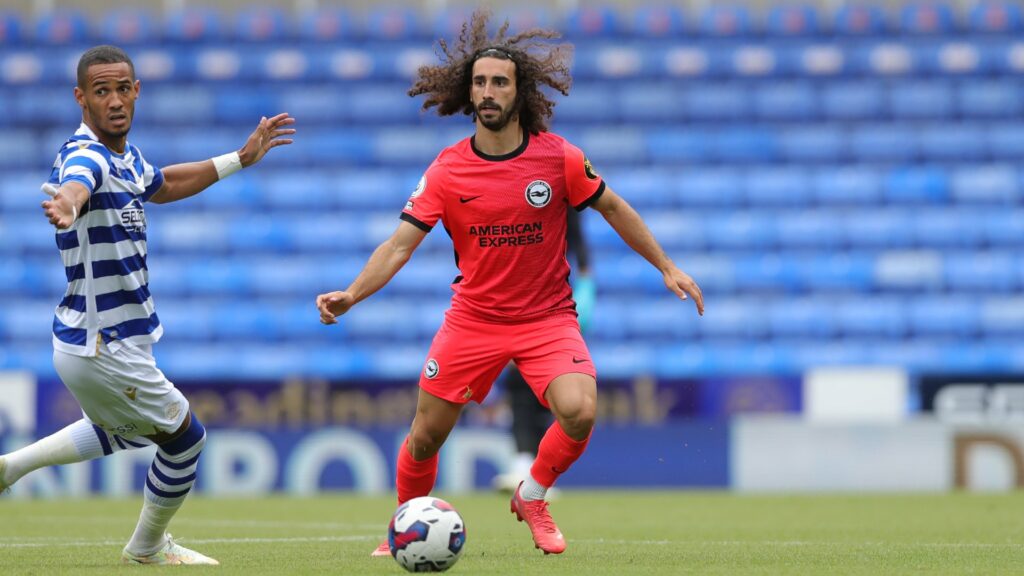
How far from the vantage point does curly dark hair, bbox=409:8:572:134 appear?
21.0 feet

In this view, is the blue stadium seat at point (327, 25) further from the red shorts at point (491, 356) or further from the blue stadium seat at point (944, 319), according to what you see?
the red shorts at point (491, 356)

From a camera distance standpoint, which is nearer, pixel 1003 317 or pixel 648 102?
pixel 1003 317

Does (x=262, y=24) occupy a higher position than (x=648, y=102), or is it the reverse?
(x=262, y=24)

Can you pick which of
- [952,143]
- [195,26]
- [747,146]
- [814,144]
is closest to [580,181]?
[747,146]

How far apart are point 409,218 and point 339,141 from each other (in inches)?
490

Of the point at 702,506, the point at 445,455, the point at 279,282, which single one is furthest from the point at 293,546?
the point at 279,282

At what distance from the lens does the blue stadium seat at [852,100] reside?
1830 cm

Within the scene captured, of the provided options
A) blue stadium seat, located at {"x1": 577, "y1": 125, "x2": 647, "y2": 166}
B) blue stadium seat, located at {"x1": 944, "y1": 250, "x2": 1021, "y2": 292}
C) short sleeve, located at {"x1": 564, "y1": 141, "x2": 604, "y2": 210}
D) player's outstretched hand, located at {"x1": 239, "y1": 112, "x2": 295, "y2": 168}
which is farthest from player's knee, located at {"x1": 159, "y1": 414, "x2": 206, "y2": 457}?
blue stadium seat, located at {"x1": 944, "y1": 250, "x2": 1021, "y2": 292}

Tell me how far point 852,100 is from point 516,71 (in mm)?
12693

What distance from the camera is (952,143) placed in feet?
59.2

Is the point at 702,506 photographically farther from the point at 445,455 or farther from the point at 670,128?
the point at 670,128

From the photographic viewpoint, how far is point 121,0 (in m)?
19.3

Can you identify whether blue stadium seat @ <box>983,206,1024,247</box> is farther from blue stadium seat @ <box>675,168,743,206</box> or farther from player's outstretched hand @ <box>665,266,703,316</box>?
player's outstretched hand @ <box>665,266,703,316</box>

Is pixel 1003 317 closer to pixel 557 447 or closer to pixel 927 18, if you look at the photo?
pixel 927 18
